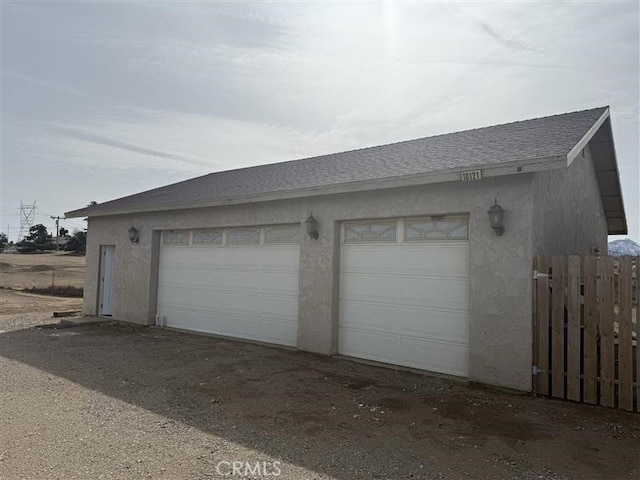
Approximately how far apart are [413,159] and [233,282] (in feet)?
15.9

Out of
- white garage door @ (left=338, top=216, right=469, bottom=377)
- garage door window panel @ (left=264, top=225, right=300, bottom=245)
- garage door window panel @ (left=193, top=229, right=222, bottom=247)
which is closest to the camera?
white garage door @ (left=338, top=216, right=469, bottom=377)

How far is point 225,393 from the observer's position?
5.54m

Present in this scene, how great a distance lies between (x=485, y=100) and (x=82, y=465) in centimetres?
940

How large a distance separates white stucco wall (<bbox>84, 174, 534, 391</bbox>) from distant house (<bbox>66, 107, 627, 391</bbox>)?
0.02 meters

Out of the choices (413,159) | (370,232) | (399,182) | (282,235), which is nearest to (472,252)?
(399,182)

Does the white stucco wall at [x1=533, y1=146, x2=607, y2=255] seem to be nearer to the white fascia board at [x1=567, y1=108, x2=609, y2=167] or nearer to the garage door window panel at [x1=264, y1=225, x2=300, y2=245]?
the white fascia board at [x1=567, y1=108, x2=609, y2=167]

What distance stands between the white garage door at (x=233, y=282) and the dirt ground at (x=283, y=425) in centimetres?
165

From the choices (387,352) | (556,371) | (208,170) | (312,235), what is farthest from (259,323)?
(208,170)

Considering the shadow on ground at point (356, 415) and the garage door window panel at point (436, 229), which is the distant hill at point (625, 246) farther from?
the shadow on ground at point (356, 415)

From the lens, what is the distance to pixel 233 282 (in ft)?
31.5

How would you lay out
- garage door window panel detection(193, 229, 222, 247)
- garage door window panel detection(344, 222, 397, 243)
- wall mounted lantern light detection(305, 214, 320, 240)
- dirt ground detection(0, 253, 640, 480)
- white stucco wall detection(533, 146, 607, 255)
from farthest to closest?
garage door window panel detection(193, 229, 222, 247) → wall mounted lantern light detection(305, 214, 320, 240) → garage door window panel detection(344, 222, 397, 243) → white stucco wall detection(533, 146, 607, 255) → dirt ground detection(0, 253, 640, 480)

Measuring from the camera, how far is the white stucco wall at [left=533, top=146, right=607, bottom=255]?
6.09 meters

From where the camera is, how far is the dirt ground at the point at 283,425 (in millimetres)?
3441

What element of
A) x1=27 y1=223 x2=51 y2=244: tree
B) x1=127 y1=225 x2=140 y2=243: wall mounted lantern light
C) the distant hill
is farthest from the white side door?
x1=27 y1=223 x2=51 y2=244: tree
